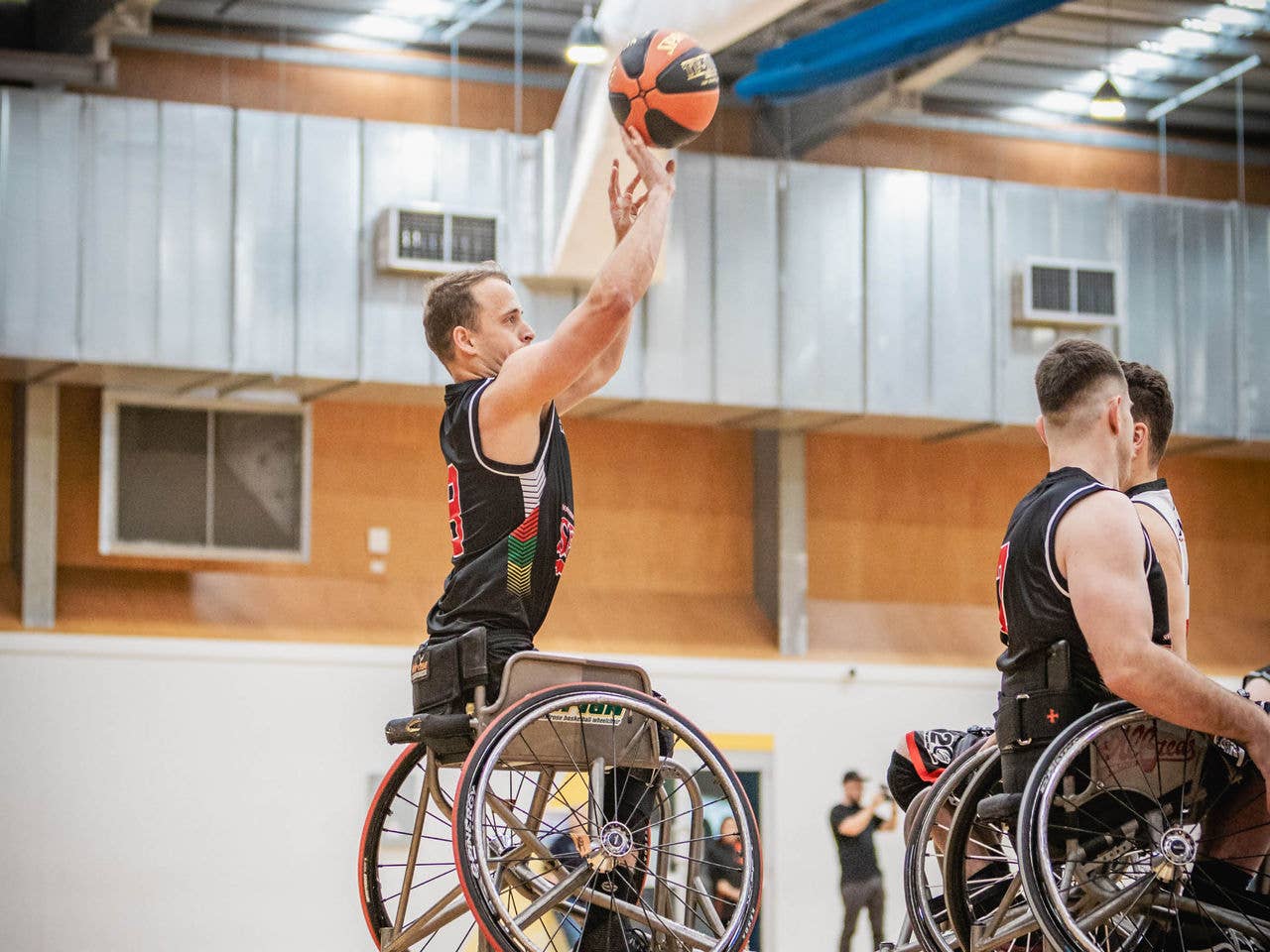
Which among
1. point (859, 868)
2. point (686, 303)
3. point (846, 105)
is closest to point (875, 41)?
point (846, 105)

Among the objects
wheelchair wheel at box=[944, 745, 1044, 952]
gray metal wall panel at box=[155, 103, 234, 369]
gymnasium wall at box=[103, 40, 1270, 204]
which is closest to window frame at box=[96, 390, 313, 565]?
gray metal wall panel at box=[155, 103, 234, 369]

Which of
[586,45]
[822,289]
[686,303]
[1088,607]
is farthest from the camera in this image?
[822,289]

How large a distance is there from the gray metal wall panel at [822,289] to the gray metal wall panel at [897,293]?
0.11 metres

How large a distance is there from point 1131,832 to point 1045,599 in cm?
62

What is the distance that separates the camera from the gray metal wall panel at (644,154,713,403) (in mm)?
14328

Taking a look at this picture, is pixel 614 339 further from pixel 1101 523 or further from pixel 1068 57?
pixel 1068 57

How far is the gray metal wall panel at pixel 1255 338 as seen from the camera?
15906 millimetres

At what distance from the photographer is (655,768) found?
4.39 meters

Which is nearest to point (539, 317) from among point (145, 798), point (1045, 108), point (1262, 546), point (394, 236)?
point (394, 236)

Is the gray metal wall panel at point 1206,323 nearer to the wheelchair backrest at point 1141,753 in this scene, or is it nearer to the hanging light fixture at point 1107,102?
the hanging light fixture at point 1107,102

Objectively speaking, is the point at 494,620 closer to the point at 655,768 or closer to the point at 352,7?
the point at 655,768

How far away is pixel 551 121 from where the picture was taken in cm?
1617

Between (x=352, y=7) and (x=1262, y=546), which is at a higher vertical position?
(x=352, y=7)

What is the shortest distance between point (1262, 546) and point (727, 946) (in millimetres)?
15660
